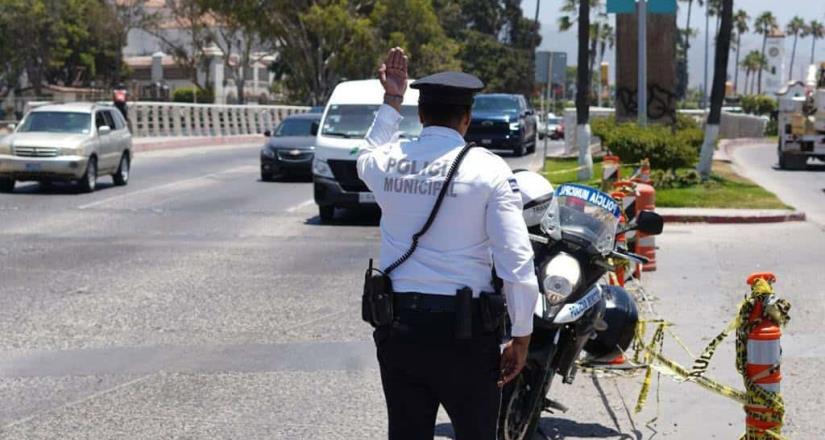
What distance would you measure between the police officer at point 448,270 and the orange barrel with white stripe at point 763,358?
1.68 meters

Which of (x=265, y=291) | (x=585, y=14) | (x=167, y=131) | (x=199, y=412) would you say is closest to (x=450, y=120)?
(x=199, y=412)

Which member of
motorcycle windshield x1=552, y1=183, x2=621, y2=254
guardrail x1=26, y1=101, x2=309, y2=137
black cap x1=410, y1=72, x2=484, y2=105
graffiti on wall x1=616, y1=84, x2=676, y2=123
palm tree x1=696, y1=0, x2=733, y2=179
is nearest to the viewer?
black cap x1=410, y1=72, x2=484, y2=105

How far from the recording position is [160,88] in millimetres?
77062

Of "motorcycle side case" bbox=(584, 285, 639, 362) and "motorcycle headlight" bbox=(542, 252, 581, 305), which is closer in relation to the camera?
"motorcycle headlight" bbox=(542, 252, 581, 305)

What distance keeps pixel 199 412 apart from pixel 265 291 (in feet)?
13.9

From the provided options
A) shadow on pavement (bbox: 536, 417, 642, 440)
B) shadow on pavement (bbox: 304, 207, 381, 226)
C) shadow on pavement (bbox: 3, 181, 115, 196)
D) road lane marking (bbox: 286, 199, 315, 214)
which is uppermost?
shadow on pavement (bbox: 536, 417, 642, 440)

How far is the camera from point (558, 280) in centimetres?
540

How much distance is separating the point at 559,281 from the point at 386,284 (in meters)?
1.57

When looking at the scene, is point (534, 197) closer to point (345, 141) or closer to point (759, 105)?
point (345, 141)

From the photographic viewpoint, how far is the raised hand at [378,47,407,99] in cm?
439

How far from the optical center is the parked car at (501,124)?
116 ft

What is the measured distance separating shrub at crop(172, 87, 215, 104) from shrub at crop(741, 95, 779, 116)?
34422 millimetres

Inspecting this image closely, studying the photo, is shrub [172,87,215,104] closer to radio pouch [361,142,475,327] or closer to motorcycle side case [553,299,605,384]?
motorcycle side case [553,299,605,384]

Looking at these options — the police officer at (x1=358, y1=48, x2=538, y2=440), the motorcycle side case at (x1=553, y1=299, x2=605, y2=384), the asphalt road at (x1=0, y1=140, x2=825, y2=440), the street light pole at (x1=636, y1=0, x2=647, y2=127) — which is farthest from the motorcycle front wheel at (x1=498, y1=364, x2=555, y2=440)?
the street light pole at (x1=636, y1=0, x2=647, y2=127)
